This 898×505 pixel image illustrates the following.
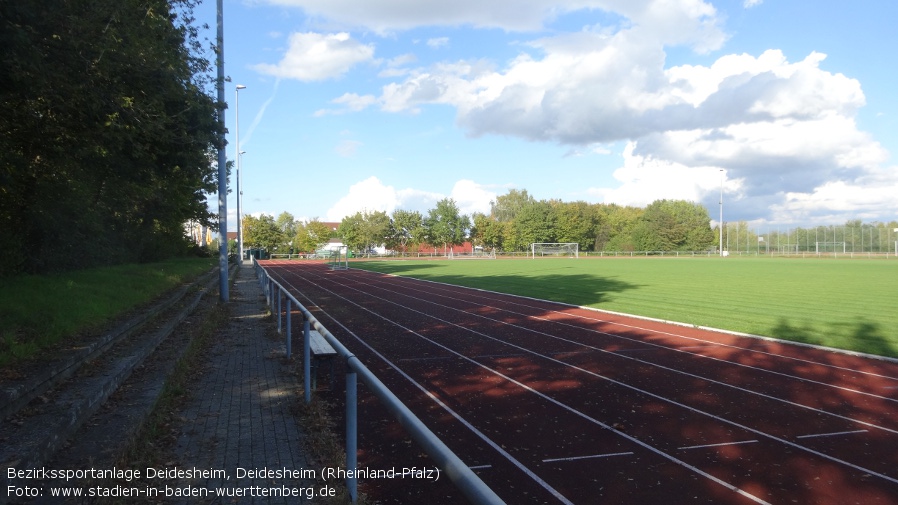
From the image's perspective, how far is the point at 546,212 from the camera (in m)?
110

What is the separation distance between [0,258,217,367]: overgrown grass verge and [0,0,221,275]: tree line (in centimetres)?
79

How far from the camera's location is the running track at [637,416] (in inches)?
195

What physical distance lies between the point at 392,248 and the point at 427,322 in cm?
9750

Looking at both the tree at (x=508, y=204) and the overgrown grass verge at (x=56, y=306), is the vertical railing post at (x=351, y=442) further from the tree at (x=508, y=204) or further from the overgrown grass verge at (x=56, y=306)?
the tree at (x=508, y=204)

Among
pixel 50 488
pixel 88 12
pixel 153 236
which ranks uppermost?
pixel 88 12

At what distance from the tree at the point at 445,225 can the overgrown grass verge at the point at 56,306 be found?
3751 inches

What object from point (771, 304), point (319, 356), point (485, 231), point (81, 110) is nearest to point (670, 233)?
point (485, 231)

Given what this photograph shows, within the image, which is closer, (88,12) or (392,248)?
(88,12)

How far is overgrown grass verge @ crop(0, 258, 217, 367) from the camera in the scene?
26.0 feet

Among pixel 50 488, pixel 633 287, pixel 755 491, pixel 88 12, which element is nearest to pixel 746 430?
pixel 755 491

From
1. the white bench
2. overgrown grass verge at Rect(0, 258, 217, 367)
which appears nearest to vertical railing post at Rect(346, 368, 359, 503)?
the white bench

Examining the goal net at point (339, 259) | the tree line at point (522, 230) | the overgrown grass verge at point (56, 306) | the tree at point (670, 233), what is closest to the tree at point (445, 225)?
the tree line at point (522, 230)

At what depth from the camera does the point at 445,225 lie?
365 feet

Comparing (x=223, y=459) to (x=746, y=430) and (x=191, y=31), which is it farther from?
(x=191, y=31)
